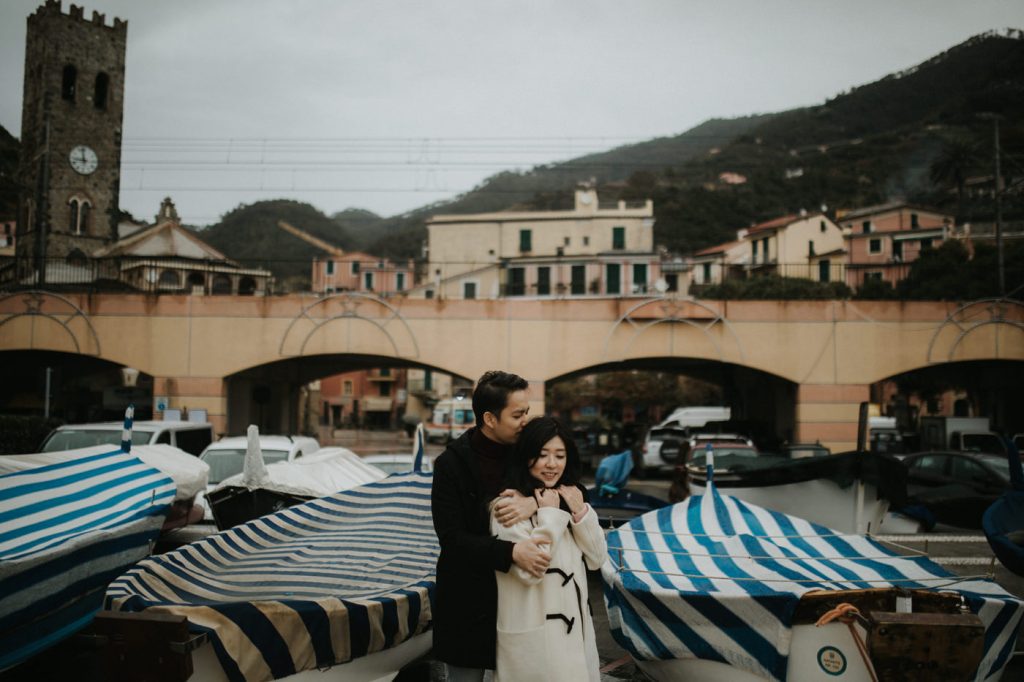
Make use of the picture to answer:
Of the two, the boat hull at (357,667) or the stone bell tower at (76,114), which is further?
the stone bell tower at (76,114)

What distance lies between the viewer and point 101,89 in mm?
55531

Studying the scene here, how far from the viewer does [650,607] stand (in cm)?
526

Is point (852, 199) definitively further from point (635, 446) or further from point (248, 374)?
point (248, 374)

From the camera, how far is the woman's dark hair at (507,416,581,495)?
3525mm

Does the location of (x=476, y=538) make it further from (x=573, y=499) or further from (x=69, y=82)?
(x=69, y=82)

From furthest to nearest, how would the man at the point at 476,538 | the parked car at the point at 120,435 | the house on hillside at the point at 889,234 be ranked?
the house on hillside at the point at 889,234
the parked car at the point at 120,435
the man at the point at 476,538

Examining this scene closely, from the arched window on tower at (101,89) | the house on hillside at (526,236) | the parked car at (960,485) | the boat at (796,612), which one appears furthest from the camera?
the arched window on tower at (101,89)

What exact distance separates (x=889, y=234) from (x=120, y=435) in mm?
55683

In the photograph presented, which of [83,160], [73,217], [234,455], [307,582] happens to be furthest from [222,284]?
[307,582]

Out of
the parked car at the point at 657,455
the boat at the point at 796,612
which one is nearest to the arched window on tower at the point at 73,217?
the parked car at the point at 657,455

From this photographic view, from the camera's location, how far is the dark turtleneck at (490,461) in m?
3.67

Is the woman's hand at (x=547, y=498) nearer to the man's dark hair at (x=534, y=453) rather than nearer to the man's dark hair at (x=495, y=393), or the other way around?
the man's dark hair at (x=534, y=453)

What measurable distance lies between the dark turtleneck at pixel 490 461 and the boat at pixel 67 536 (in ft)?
11.0

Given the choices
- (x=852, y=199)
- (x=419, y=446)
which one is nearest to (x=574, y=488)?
(x=419, y=446)
